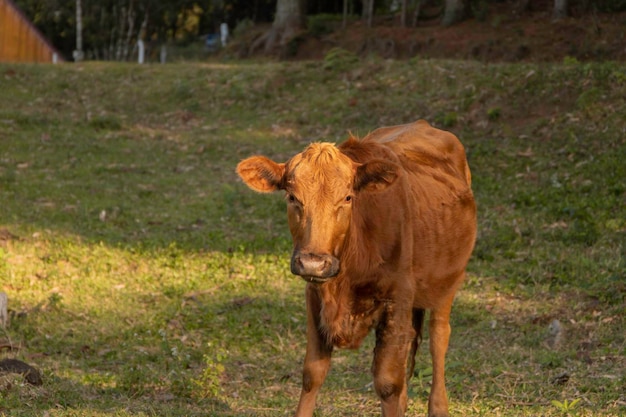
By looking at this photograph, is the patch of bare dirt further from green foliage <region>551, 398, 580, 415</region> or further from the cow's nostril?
the cow's nostril

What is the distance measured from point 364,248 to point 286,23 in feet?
82.8

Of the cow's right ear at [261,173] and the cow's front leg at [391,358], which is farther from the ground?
the cow's right ear at [261,173]

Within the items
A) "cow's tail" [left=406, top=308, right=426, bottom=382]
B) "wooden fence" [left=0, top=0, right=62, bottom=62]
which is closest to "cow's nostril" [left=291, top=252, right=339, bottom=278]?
"cow's tail" [left=406, top=308, right=426, bottom=382]

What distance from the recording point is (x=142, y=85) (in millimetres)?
23375

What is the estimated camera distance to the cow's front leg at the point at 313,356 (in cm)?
644

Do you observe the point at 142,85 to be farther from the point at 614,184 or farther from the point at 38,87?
the point at 614,184

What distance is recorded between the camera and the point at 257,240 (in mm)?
12750

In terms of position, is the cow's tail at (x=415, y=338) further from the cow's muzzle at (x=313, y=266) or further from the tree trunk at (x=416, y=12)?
the tree trunk at (x=416, y=12)

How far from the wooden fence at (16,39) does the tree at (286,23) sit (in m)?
7.83

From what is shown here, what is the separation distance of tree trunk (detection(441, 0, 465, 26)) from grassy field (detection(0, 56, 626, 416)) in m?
7.24

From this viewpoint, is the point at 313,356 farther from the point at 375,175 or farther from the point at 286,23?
the point at 286,23

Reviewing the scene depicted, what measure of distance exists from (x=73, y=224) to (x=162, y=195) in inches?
89.0

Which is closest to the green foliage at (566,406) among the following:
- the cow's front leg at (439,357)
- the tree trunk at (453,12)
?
the cow's front leg at (439,357)

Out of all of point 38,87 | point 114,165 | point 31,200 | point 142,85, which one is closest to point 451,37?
point 142,85
